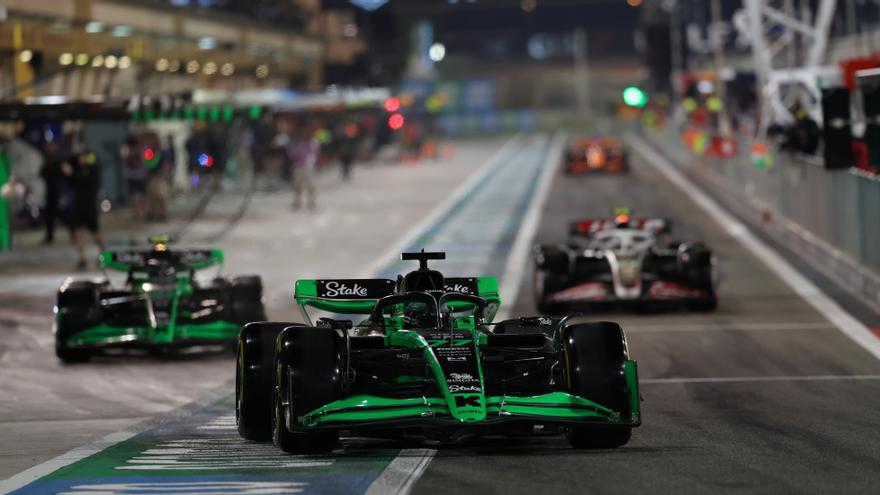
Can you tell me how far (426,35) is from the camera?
108750mm

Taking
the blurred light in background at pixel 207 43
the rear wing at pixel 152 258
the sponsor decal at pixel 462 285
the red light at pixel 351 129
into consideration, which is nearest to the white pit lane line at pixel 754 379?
the sponsor decal at pixel 462 285

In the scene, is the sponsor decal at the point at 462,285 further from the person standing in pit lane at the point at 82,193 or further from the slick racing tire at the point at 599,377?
the person standing in pit lane at the point at 82,193

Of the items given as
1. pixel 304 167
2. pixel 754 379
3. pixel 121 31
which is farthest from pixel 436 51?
A: pixel 754 379

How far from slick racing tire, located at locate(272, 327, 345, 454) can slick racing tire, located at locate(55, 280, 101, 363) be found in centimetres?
671

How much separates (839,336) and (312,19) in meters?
68.4

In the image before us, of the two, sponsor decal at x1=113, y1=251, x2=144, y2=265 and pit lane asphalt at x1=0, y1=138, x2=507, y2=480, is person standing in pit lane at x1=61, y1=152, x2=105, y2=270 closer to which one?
pit lane asphalt at x1=0, y1=138, x2=507, y2=480

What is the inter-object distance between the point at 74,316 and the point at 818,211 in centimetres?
1242

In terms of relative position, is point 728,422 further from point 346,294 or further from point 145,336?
point 145,336

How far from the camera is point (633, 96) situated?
3978 centimetres

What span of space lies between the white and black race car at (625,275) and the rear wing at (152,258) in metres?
3.86

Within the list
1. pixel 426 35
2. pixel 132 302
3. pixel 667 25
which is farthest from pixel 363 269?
pixel 426 35

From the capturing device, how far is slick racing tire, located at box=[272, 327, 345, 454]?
10633 millimetres

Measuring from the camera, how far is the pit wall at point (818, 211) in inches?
834

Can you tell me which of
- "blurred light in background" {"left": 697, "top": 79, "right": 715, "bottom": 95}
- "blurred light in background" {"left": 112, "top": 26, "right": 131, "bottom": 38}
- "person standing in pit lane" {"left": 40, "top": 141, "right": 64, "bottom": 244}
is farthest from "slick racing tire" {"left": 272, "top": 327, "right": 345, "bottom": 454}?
"blurred light in background" {"left": 697, "top": 79, "right": 715, "bottom": 95}
